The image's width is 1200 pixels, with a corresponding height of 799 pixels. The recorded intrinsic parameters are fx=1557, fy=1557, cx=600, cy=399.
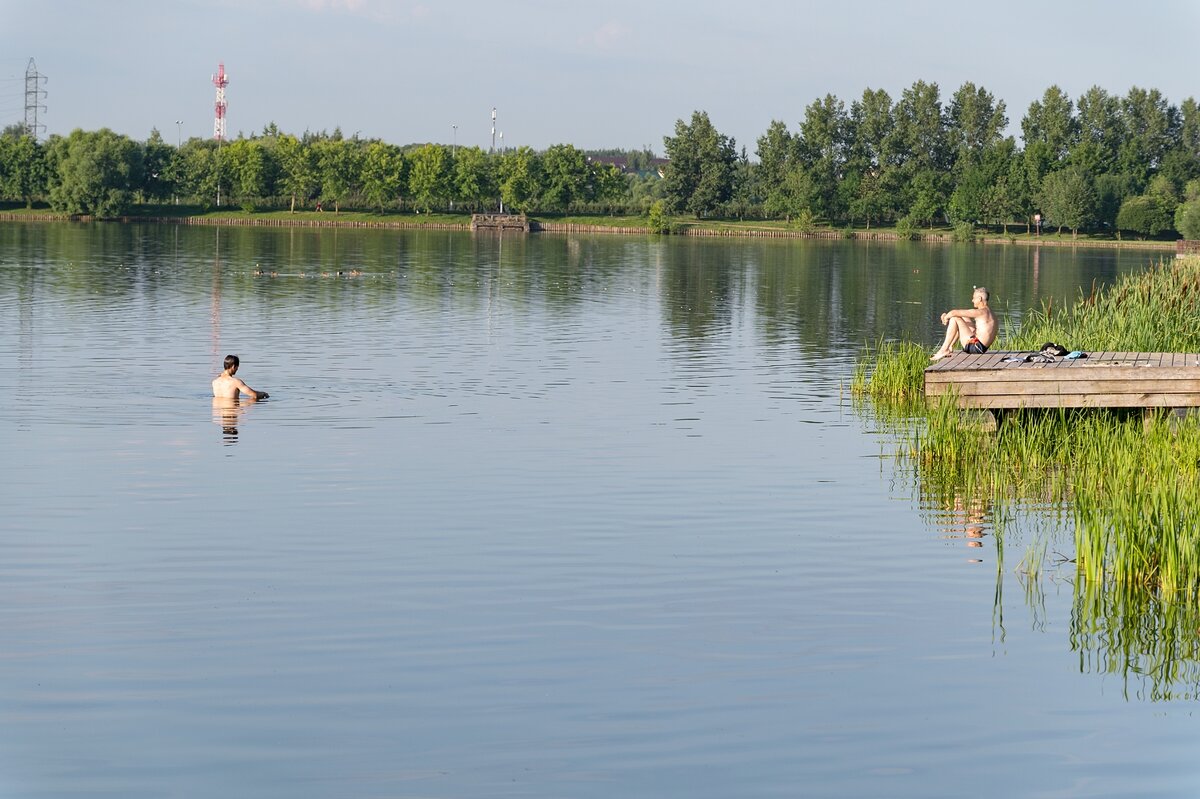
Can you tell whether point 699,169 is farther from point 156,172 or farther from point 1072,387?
point 1072,387

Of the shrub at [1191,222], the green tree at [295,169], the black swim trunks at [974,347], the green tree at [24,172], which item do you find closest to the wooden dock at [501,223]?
the green tree at [295,169]

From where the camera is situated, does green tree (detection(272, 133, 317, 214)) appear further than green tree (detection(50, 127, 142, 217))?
Yes

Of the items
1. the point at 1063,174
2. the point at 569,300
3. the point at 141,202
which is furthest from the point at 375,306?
the point at 141,202

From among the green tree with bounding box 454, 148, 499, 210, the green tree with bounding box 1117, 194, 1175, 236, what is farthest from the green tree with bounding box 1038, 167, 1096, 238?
the green tree with bounding box 454, 148, 499, 210

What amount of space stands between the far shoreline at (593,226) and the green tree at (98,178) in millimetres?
1490

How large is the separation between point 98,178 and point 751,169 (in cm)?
7418

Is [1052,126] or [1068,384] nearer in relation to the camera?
[1068,384]

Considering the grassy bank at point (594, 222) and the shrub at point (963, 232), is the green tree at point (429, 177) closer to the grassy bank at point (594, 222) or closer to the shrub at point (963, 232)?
the grassy bank at point (594, 222)

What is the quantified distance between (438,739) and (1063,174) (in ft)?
511

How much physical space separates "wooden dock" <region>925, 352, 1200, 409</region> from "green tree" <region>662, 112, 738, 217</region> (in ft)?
508

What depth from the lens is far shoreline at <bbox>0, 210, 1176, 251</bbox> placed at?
154 m

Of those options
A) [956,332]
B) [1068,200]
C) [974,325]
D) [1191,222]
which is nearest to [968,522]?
[956,332]

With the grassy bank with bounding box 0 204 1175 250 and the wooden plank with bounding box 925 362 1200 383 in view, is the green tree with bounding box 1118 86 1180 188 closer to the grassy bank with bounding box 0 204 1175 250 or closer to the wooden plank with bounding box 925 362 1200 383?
the grassy bank with bounding box 0 204 1175 250

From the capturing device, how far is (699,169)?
180125 mm
